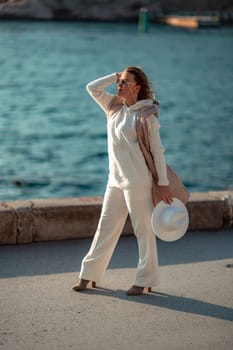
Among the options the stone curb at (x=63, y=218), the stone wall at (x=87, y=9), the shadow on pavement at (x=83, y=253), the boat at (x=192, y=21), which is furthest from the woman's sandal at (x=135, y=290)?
the stone wall at (x=87, y=9)

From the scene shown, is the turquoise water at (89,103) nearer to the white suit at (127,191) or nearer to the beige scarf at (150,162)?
the white suit at (127,191)

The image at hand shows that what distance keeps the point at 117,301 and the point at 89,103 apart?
39.7 meters

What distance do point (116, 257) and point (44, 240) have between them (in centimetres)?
69

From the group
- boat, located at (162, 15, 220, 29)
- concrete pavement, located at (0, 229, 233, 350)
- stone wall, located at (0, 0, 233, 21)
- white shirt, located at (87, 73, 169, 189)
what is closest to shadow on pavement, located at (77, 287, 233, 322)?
concrete pavement, located at (0, 229, 233, 350)

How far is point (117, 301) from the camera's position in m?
6.49

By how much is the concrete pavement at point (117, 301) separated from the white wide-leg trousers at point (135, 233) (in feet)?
0.49

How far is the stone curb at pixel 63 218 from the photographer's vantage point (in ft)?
25.9

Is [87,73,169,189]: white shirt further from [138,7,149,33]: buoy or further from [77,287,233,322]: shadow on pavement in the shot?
[138,7,149,33]: buoy

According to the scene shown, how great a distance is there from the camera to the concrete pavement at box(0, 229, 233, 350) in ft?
18.8

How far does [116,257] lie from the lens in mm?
7652

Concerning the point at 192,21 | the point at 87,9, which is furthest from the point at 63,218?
the point at 87,9

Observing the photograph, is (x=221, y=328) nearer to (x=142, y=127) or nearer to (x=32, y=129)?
(x=142, y=127)

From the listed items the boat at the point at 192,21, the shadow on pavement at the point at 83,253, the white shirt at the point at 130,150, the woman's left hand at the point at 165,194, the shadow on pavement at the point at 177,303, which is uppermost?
the white shirt at the point at 130,150

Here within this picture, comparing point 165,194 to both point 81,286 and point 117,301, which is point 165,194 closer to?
point 117,301
